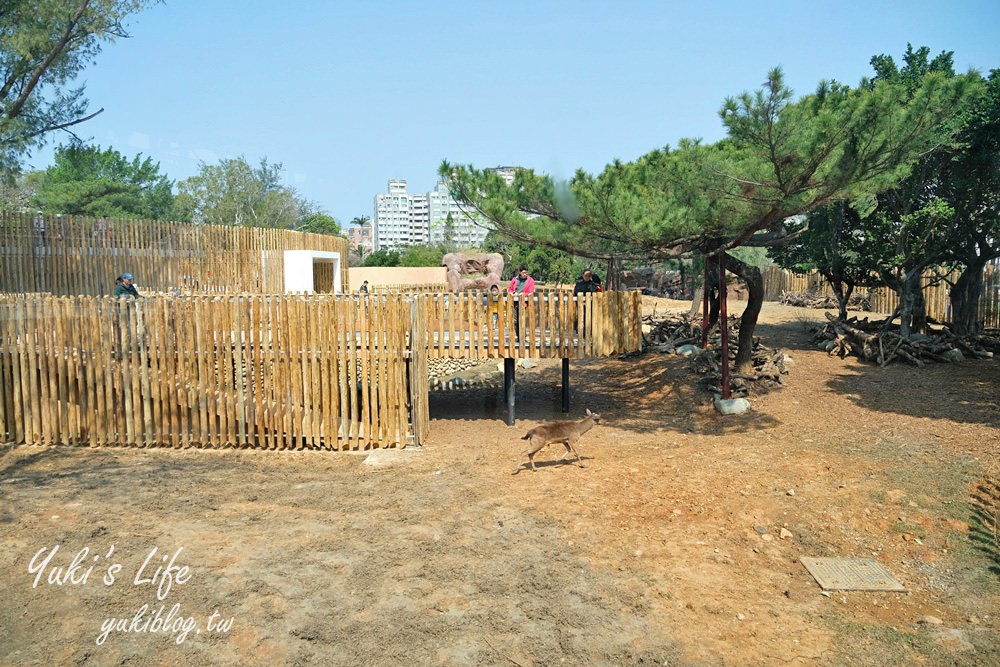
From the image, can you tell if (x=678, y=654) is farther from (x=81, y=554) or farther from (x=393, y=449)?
(x=393, y=449)

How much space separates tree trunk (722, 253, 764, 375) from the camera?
1154cm

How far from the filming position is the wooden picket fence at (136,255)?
Answer: 14.0 metres

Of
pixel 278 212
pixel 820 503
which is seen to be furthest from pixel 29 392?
pixel 278 212

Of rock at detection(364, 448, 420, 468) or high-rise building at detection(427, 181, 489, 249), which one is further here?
high-rise building at detection(427, 181, 489, 249)

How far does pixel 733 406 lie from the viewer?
36.5 feet

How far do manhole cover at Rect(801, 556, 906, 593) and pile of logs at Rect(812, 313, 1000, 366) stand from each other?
28.3ft

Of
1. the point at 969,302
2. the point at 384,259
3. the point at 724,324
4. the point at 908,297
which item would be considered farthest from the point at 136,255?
the point at 384,259

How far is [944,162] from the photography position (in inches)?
537

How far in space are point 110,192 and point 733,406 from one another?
4394 cm

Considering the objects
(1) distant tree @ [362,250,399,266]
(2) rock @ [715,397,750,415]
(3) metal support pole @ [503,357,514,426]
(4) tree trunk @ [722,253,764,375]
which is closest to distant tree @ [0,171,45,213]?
(1) distant tree @ [362,250,399,266]

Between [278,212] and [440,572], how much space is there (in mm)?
41881

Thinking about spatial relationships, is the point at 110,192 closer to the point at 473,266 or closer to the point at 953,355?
the point at 473,266

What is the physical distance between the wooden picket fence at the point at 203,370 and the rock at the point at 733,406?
497 cm

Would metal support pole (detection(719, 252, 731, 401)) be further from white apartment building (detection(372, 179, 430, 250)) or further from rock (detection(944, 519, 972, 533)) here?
white apartment building (detection(372, 179, 430, 250))
